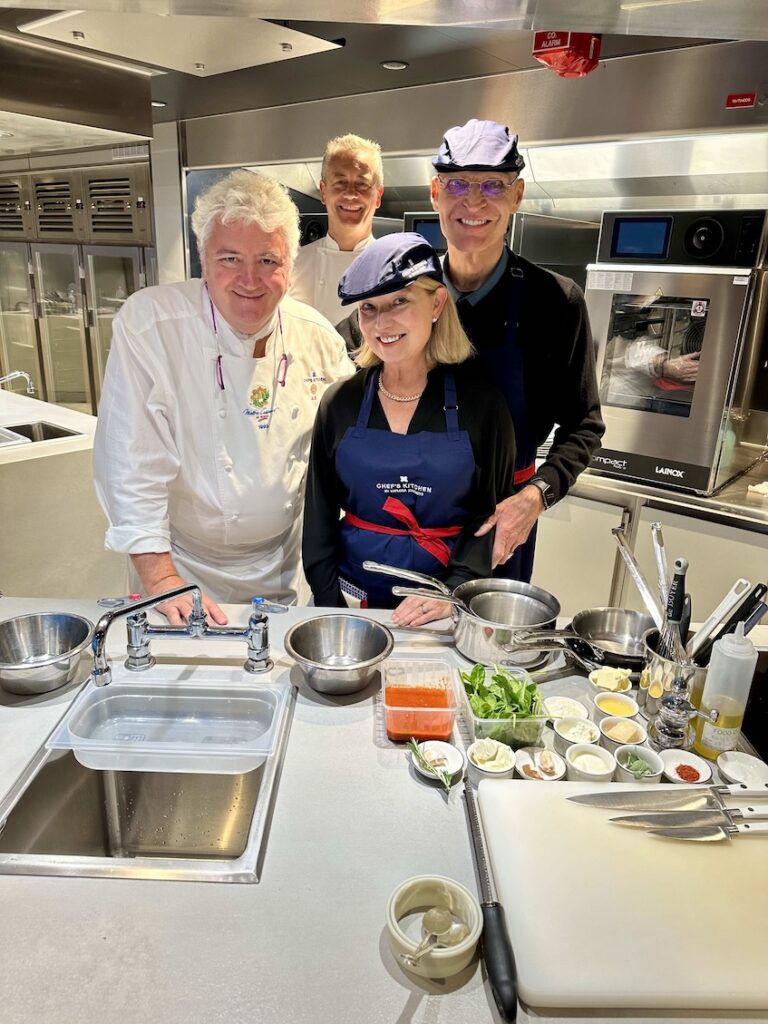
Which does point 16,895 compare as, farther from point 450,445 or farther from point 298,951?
point 450,445

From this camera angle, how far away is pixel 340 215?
9.25 feet

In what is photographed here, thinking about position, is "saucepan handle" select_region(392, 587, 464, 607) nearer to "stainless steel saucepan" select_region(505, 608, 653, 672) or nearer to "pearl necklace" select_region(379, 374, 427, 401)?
"stainless steel saucepan" select_region(505, 608, 653, 672)

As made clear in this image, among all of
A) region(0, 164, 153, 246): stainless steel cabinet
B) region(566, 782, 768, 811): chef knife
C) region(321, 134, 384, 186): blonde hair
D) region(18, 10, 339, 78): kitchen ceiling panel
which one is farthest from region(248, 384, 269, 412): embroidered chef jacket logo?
region(0, 164, 153, 246): stainless steel cabinet

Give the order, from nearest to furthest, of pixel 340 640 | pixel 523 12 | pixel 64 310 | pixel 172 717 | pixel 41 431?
1. pixel 523 12
2. pixel 172 717
3. pixel 340 640
4. pixel 41 431
5. pixel 64 310

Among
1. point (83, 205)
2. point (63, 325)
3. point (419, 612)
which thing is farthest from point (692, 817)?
point (63, 325)

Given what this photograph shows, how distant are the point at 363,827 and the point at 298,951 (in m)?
0.20

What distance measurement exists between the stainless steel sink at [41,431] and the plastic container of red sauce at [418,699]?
234 cm

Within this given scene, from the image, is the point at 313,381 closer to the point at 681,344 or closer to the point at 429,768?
the point at 429,768

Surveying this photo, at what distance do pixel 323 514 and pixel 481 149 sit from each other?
3.09 feet

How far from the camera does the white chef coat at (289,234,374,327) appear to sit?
2977mm

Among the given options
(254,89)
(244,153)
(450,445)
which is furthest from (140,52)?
(244,153)

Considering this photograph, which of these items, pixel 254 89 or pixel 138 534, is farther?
pixel 254 89

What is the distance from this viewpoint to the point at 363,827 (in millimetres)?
1000

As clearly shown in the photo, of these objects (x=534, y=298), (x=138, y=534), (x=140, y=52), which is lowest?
(x=138, y=534)
